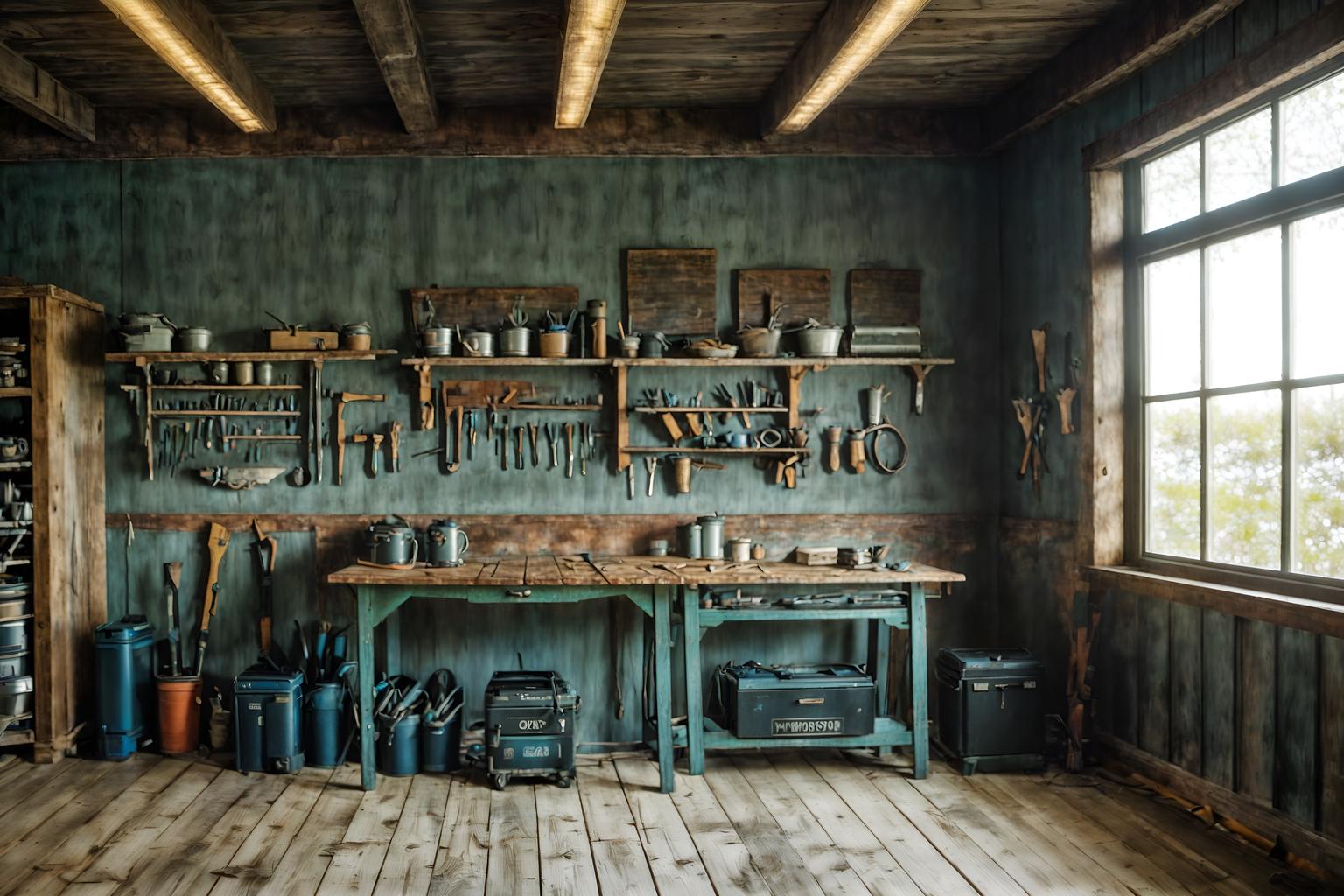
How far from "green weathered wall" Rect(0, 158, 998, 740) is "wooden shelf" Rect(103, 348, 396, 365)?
17cm

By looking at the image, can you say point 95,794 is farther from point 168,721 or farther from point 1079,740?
point 1079,740

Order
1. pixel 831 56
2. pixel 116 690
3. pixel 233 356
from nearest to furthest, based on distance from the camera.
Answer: pixel 831 56 < pixel 116 690 < pixel 233 356

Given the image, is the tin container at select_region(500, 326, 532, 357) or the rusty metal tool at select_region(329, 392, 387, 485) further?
the rusty metal tool at select_region(329, 392, 387, 485)

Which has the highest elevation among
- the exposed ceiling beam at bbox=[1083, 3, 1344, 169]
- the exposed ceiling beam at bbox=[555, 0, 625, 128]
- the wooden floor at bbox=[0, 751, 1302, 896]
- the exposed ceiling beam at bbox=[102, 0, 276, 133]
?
the exposed ceiling beam at bbox=[102, 0, 276, 133]

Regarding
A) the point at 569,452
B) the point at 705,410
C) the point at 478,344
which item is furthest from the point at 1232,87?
the point at 478,344

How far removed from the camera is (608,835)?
3.67 m

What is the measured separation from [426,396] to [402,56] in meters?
1.69

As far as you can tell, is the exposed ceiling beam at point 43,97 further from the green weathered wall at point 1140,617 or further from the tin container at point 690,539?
the green weathered wall at point 1140,617

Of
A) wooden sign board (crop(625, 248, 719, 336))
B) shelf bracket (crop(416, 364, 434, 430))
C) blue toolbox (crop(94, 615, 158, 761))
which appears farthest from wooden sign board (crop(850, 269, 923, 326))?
blue toolbox (crop(94, 615, 158, 761))

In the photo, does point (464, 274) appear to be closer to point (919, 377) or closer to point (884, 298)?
point (884, 298)

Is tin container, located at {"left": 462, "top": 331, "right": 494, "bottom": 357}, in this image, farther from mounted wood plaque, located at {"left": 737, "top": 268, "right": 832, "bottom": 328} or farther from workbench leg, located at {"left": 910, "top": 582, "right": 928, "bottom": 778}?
workbench leg, located at {"left": 910, "top": 582, "right": 928, "bottom": 778}

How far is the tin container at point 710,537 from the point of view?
15.8 feet

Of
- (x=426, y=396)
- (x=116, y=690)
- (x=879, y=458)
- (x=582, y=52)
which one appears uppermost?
(x=582, y=52)

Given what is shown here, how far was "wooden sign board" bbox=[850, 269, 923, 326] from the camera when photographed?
512 centimetres
